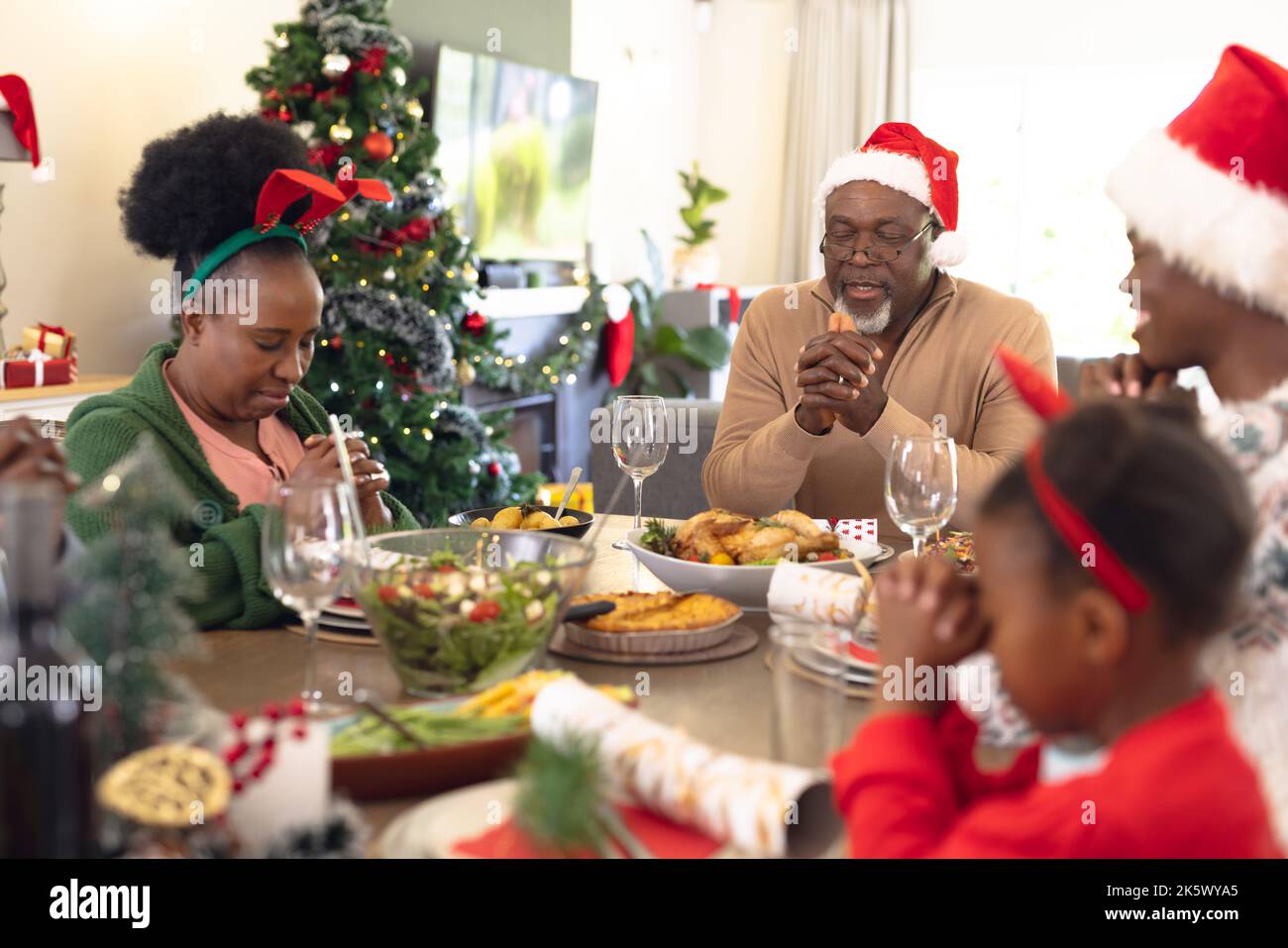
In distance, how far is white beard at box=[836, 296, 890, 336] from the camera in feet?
8.61

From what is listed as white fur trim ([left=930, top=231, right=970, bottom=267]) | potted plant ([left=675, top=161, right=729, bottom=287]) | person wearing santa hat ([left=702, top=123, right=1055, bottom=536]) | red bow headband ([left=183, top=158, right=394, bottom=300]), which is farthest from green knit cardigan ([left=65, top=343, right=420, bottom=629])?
potted plant ([left=675, top=161, right=729, bottom=287])

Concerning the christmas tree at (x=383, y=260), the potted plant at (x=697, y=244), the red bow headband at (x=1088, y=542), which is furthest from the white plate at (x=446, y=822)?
the potted plant at (x=697, y=244)

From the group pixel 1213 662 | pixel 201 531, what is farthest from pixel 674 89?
pixel 1213 662

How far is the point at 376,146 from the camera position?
13.2 ft

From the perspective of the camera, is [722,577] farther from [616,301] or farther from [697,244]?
[697,244]

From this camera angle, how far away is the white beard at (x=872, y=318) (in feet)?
8.61

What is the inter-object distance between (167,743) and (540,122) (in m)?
5.31

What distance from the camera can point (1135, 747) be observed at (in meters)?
0.80

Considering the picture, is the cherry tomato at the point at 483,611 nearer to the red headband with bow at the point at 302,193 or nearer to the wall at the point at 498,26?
the red headband with bow at the point at 302,193

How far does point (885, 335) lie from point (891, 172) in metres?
0.34

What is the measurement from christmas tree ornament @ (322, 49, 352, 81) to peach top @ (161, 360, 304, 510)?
226 cm

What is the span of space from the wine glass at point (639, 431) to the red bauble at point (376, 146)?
7.88ft
